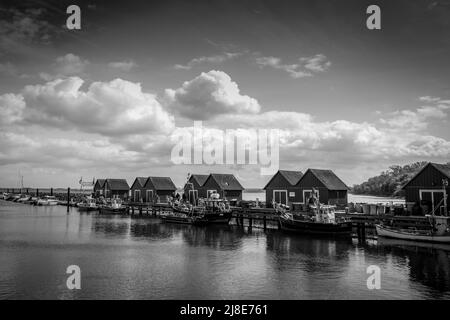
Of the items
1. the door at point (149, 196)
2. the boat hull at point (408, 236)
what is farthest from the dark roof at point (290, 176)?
the door at point (149, 196)

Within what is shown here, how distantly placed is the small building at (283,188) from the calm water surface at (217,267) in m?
15.4

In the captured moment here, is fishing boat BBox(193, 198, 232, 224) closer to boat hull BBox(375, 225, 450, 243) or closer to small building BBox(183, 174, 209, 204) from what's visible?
small building BBox(183, 174, 209, 204)

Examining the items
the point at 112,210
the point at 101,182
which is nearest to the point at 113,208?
the point at 112,210

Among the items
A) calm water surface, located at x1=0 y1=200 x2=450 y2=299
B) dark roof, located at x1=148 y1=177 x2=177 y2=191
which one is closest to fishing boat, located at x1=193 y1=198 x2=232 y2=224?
calm water surface, located at x1=0 y1=200 x2=450 y2=299

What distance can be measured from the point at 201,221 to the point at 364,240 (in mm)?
→ 25050

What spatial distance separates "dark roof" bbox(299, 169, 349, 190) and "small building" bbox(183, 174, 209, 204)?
24267 millimetres

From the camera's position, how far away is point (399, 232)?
38875 millimetres

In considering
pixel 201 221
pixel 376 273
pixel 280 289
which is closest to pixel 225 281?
pixel 280 289

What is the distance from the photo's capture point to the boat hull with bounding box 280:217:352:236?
140 ft

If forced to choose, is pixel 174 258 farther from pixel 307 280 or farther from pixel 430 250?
pixel 430 250

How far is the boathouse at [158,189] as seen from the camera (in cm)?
8631

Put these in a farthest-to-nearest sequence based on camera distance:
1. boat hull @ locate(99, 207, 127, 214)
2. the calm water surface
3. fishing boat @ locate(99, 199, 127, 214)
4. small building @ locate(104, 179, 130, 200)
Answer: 1. small building @ locate(104, 179, 130, 200)
2. boat hull @ locate(99, 207, 127, 214)
3. fishing boat @ locate(99, 199, 127, 214)
4. the calm water surface

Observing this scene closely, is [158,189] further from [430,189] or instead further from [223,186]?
[430,189]

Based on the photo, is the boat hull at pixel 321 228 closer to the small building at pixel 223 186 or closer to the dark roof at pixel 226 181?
the small building at pixel 223 186
